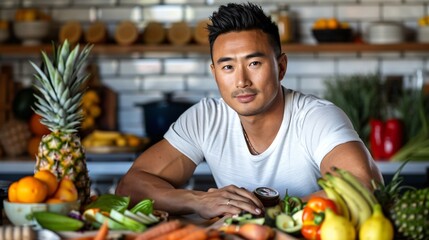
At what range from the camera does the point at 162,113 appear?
243 inches

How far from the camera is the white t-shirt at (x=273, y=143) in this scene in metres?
3.41

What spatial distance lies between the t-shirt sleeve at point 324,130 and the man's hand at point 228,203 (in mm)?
419

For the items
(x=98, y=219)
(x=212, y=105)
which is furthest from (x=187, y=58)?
(x=98, y=219)

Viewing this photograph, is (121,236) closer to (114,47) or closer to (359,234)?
(359,234)

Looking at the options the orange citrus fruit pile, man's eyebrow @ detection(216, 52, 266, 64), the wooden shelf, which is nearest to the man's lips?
man's eyebrow @ detection(216, 52, 266, 64)

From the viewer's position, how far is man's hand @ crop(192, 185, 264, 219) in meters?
2.97

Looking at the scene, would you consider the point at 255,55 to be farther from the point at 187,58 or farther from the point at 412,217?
the point at 187,58

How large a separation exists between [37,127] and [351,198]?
164 inches

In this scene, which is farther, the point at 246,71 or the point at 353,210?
the point at 246,71

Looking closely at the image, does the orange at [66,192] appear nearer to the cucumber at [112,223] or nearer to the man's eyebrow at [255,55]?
the cucumber at [112,223]

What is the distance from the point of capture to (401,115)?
20.0 ft

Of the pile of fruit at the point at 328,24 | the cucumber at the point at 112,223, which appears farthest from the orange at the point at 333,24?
the cucumber at the point at 112,223

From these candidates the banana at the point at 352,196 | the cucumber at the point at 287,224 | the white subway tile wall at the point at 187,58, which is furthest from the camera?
the white subway tile wall at the point at 187,58

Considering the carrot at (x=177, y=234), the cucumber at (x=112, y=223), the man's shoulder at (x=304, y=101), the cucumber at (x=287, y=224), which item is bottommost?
the cucumber at (x=287, y=224)
